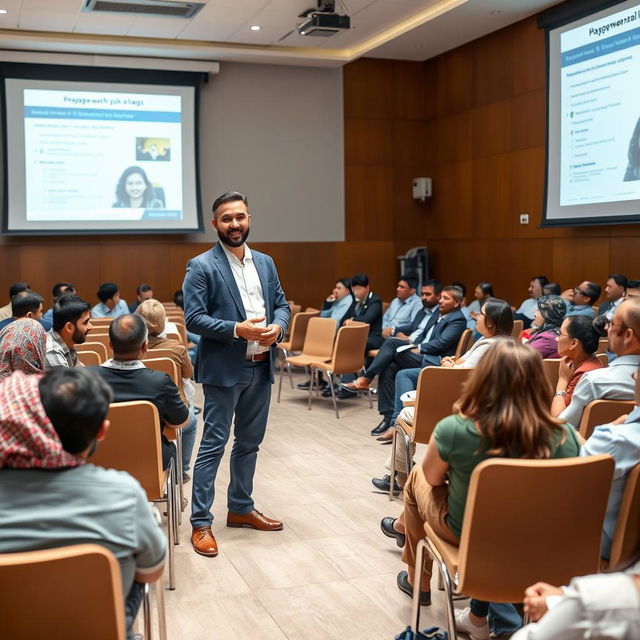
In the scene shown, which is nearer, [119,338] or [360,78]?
[119,338]

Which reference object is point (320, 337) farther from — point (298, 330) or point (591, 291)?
point (591, 291)

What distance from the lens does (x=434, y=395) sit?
422cm

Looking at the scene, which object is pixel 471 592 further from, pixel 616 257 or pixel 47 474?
pixel 616 257

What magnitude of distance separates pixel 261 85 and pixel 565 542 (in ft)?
34.9

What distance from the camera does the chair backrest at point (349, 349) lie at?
7297 mm

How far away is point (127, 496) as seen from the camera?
1841 mm

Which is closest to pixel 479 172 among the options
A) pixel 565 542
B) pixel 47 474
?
pixel 565 542

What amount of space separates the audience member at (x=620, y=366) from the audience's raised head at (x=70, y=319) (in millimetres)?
2363

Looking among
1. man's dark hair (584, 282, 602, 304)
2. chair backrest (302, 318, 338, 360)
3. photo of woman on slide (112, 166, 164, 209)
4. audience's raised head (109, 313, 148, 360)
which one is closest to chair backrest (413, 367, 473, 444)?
audience's raised head (109, 313, 148, 360)

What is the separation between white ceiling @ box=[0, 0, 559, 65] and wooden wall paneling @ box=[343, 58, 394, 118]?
18.8 inches

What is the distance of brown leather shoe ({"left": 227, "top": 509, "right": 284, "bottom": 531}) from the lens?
4.20 metres

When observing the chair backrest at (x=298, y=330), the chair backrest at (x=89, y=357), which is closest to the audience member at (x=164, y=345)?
the chair backrest at (x=89, y=357)

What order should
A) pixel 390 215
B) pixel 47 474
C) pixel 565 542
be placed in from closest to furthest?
pixel 47 474 < pixel 565 542 < pixel 390 215

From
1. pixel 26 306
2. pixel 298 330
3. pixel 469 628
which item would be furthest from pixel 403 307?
pixel 469 628
